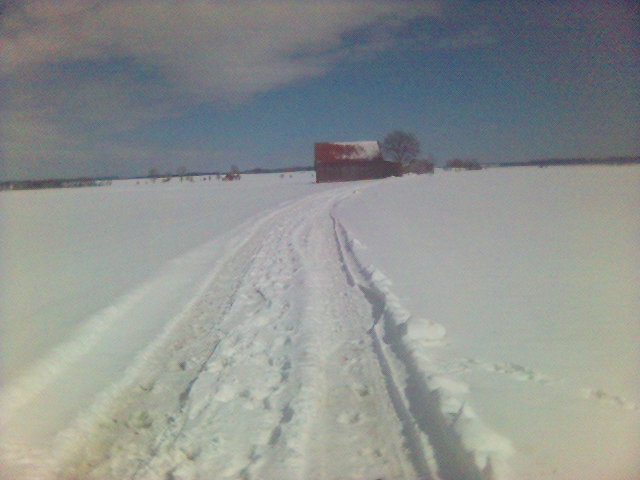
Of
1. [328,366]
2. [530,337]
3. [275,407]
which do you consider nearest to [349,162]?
[530,337]

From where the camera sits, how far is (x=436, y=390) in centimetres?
329

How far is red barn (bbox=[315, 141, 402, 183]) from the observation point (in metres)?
55.9

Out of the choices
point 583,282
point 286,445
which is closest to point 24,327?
point 286,445

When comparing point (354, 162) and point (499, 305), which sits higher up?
point (354, 162)

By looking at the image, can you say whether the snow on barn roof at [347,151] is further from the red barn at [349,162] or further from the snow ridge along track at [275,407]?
the snow ridge along track at [275,407]

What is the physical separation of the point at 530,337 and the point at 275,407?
2.62m

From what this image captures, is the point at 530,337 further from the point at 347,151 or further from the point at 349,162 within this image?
the point at 347,151

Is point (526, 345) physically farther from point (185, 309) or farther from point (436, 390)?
point (185, 309)

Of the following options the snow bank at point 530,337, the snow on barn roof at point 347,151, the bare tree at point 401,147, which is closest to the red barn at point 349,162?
the snow on barn roof at point 347,151

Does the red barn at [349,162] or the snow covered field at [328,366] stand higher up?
the red barn at [349,162]

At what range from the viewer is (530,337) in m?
4.19

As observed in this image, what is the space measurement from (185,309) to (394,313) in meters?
2.77

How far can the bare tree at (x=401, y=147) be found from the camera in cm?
8588

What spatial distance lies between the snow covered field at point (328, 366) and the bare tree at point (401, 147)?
79880mm
